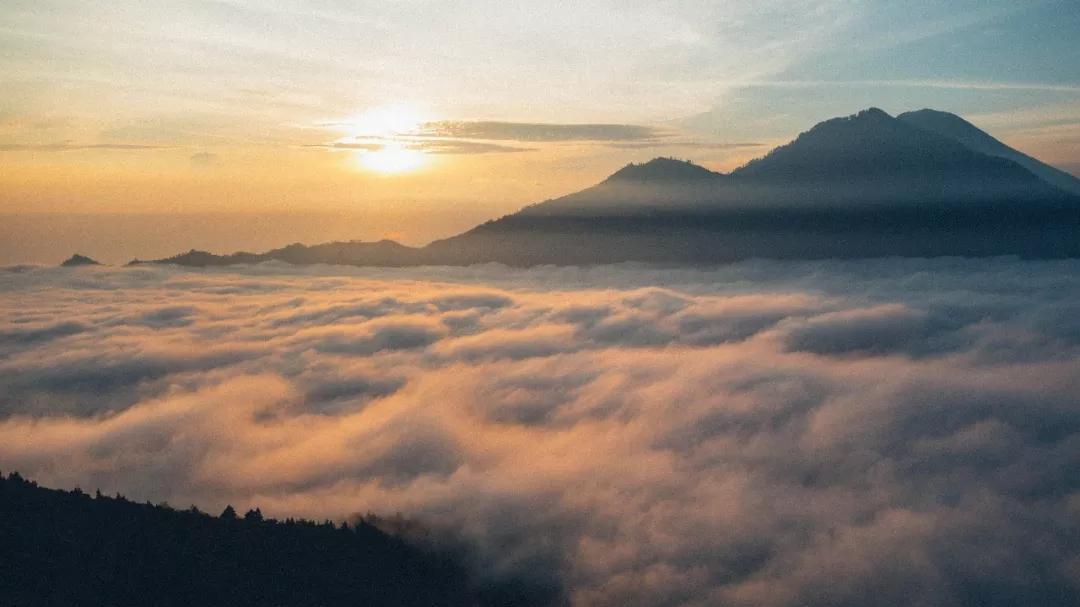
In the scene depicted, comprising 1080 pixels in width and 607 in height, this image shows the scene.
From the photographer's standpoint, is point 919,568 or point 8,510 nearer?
point 8,510

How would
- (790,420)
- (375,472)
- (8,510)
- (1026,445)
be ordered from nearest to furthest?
(8,510) → (1026,445) → (375,472) → (790,420)

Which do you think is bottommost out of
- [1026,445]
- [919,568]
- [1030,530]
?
[919,568]

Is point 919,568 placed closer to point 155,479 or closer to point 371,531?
point 371,531

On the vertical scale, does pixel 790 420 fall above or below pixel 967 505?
above

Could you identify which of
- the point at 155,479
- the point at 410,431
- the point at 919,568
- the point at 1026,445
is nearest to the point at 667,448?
the point at 919,568

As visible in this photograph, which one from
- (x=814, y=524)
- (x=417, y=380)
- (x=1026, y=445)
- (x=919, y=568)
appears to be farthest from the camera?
(x=417, y=380)

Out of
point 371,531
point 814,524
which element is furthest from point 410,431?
point 814,524

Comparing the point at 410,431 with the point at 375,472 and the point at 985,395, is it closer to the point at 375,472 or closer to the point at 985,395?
the point at 375,472
